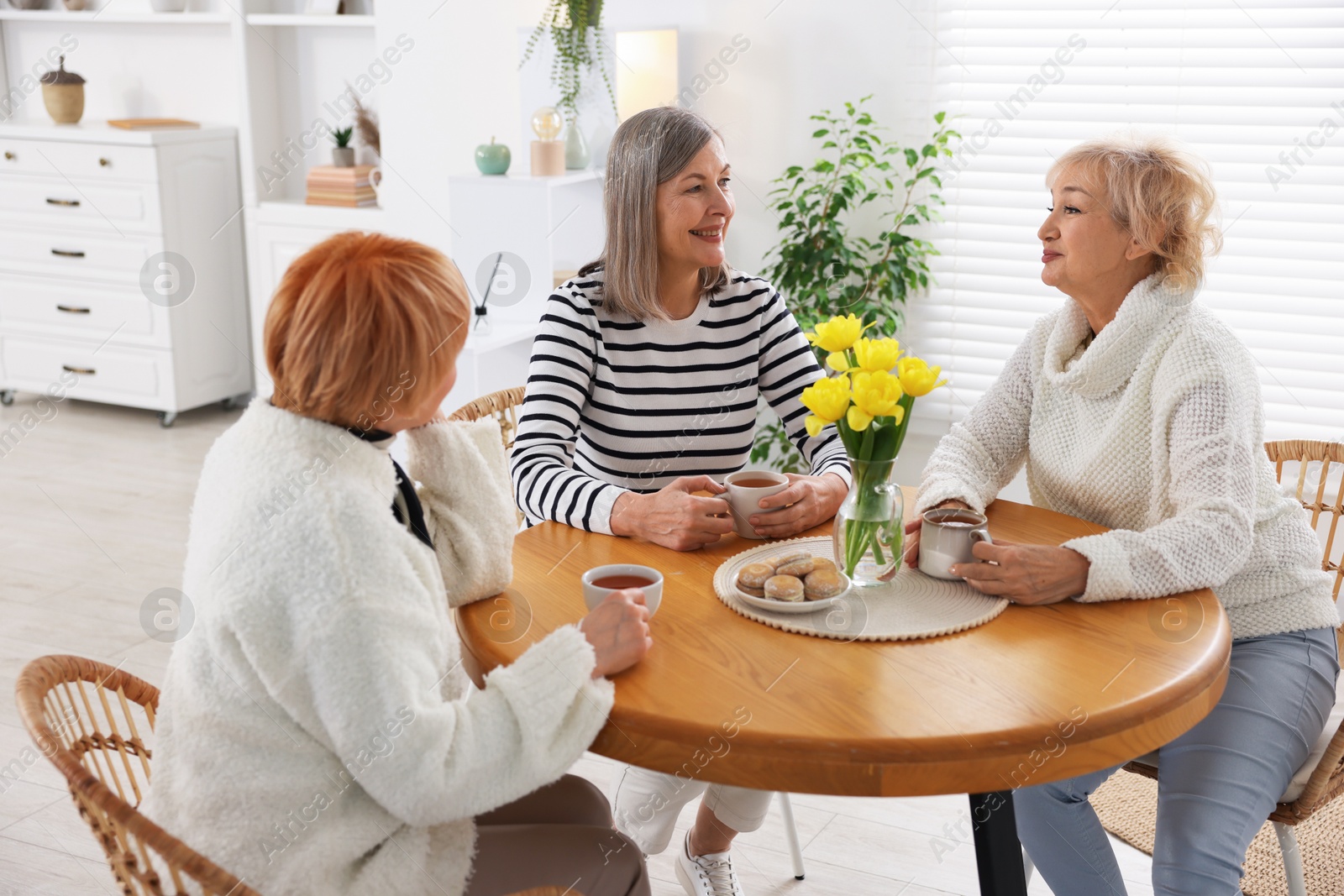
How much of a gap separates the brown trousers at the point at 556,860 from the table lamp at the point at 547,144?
247 centimetres

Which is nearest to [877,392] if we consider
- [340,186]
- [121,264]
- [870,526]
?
[870,526]

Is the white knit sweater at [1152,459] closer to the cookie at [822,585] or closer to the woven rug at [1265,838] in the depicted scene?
the cookie at [822,585]

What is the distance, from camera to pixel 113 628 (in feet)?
10.7

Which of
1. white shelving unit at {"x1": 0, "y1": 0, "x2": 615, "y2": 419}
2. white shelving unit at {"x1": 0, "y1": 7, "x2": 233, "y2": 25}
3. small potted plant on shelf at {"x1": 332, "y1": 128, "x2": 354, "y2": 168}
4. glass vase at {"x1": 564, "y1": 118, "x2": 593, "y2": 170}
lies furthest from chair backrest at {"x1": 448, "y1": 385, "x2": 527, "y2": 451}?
white shelving unit at {"x1": 0, "y1": 7, "x2": 233, "y2": 25}

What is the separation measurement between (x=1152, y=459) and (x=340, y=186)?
389cm

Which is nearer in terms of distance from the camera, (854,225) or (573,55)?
(573,55)

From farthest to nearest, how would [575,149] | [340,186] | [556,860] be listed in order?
[340,186], [575,149], [556,860]

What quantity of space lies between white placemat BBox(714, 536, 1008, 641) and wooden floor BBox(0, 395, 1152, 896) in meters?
0.90

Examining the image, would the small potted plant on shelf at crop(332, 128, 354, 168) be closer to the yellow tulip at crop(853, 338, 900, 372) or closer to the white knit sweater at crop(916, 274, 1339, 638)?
the white knit sweater at crop(916, 274, 1339, 638)

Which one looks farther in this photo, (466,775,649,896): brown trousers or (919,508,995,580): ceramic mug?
(919,508,995,580): ceramic mug

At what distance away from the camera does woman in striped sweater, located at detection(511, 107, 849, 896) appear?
2006 mm

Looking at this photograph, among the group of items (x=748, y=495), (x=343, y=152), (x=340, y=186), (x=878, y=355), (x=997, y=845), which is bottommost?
(x=997, y=845)

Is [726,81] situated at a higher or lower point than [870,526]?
higher

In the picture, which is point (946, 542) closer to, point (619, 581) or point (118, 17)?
point (619, 581)
